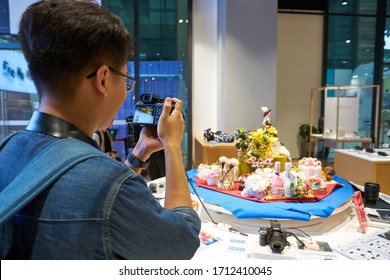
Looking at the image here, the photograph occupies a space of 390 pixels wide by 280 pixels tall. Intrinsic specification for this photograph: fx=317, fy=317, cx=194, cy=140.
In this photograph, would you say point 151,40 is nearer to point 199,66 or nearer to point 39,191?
point 199,66

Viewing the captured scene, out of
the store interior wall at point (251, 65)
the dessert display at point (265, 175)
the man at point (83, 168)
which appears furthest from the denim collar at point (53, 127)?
the store interior wall at point (251, 65)

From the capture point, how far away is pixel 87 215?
54 centimetres

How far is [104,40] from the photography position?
2.13 ft

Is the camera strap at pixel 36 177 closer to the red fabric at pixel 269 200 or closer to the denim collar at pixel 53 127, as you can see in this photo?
the denim collar at pixel 53 127

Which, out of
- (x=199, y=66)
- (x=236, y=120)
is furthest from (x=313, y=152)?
(x=199, y=66)

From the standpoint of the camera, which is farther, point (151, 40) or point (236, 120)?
point (151, 40)

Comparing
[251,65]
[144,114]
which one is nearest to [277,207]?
[144,114]

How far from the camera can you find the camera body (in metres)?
1.00

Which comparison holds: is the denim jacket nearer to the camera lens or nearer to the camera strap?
the camera strap

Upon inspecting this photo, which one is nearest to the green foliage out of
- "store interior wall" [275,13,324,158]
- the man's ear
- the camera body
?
"store interior wall" [275,13,324,158]

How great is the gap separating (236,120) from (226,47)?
1030mm

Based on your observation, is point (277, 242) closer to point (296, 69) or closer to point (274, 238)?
point (274, 238)

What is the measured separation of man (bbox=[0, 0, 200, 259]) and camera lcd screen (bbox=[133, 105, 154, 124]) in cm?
27

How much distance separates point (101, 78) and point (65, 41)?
97mm
